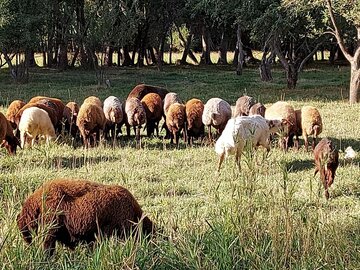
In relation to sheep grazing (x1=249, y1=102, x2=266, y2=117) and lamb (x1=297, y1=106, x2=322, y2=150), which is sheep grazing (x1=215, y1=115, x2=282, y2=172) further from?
sheep grazing (x1=249, y1=102, x2=266, y2=117)

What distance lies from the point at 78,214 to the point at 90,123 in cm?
794

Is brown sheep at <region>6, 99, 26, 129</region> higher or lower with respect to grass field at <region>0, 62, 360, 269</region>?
higher

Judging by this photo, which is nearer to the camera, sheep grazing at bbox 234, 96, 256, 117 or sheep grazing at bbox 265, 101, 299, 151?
sheep grazing at bbox 265, 101, 299, 151

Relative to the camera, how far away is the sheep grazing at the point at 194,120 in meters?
13.6

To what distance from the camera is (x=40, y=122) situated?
491 inches

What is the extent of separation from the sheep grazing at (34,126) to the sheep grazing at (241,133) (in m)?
4.19

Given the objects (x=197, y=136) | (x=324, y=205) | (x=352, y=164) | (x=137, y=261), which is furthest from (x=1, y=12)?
(x=137, y=261)

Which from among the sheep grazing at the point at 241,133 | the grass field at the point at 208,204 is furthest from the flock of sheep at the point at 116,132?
the grass field at the point at 208,204

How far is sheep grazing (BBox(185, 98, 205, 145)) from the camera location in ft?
44.5

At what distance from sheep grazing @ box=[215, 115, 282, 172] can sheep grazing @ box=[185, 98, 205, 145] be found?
260cm

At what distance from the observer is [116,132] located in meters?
14.4

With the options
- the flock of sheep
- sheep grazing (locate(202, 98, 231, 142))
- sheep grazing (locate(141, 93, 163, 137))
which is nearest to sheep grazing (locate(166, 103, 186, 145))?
the flock of sheep

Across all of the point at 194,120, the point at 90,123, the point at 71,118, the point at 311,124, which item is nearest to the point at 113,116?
the point at 71,118

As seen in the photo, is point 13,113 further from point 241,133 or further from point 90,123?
point 241,133
